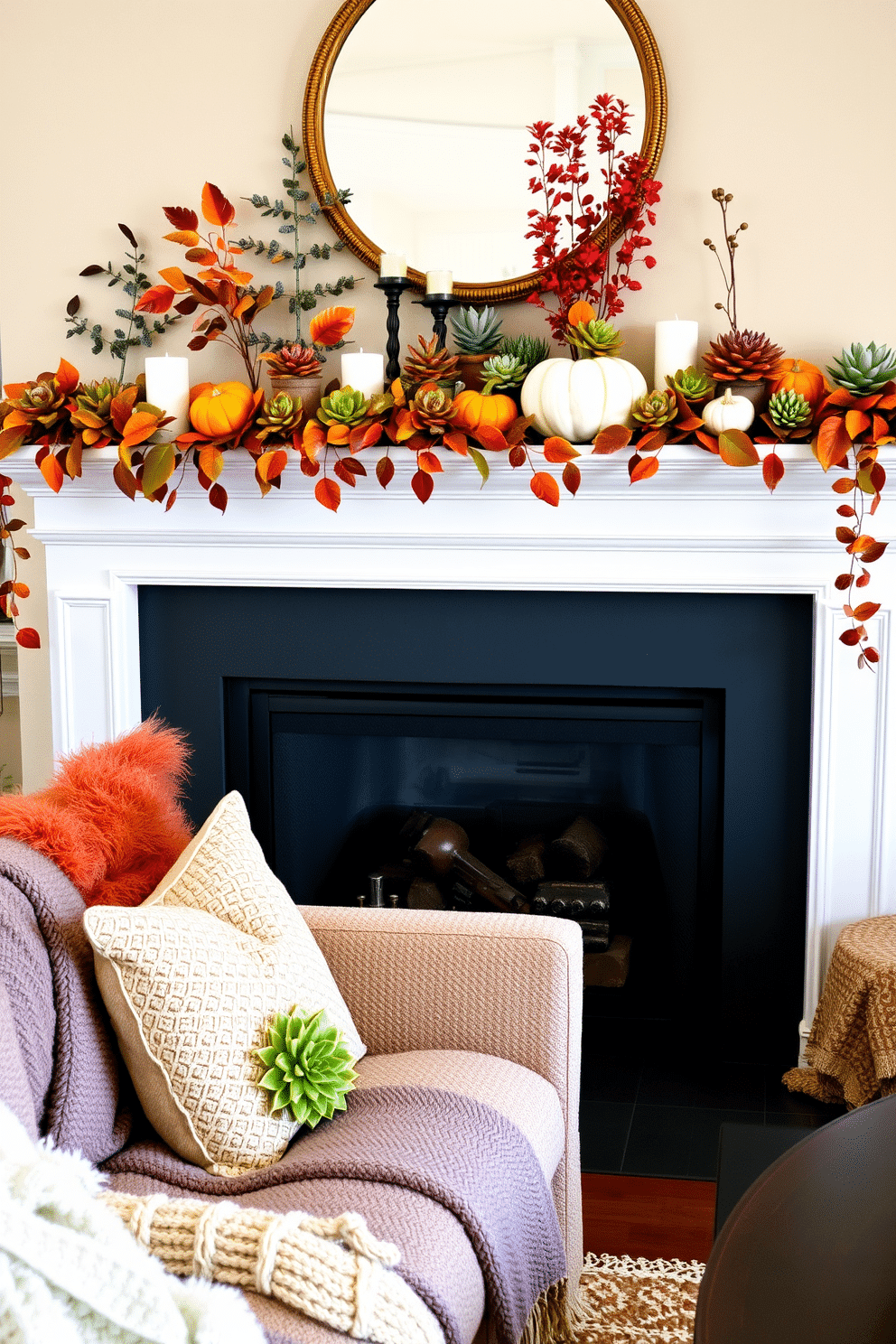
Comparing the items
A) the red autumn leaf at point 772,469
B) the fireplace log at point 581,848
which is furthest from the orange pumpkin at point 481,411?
the fireplace log at point 581,848

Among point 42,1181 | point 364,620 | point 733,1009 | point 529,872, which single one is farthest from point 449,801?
point 42,1181

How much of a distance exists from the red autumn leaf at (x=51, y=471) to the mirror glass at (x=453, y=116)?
748mm

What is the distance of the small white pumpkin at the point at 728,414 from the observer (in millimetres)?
2156

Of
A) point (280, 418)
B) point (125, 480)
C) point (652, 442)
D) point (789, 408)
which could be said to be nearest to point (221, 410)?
point (280, 418)

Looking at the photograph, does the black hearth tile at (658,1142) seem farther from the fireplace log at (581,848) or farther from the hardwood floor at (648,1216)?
the fireplace log at (581,848)

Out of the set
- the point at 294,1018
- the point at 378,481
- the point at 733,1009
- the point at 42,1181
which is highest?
the point at 378,481

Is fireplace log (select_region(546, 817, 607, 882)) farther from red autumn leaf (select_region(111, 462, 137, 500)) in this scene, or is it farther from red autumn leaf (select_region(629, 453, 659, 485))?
red autumn leaf (select_region(111, 462, 137, 500))

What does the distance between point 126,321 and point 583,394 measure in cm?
98

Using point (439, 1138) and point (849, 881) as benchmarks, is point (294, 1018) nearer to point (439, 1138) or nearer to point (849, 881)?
point (439, 1138)

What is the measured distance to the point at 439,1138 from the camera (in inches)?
56.1

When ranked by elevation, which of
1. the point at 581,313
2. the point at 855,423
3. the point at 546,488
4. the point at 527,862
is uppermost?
the point at 581,313

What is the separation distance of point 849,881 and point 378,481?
1.18m

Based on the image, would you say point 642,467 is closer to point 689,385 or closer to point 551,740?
point 689,385

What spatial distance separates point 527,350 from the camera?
229cm
